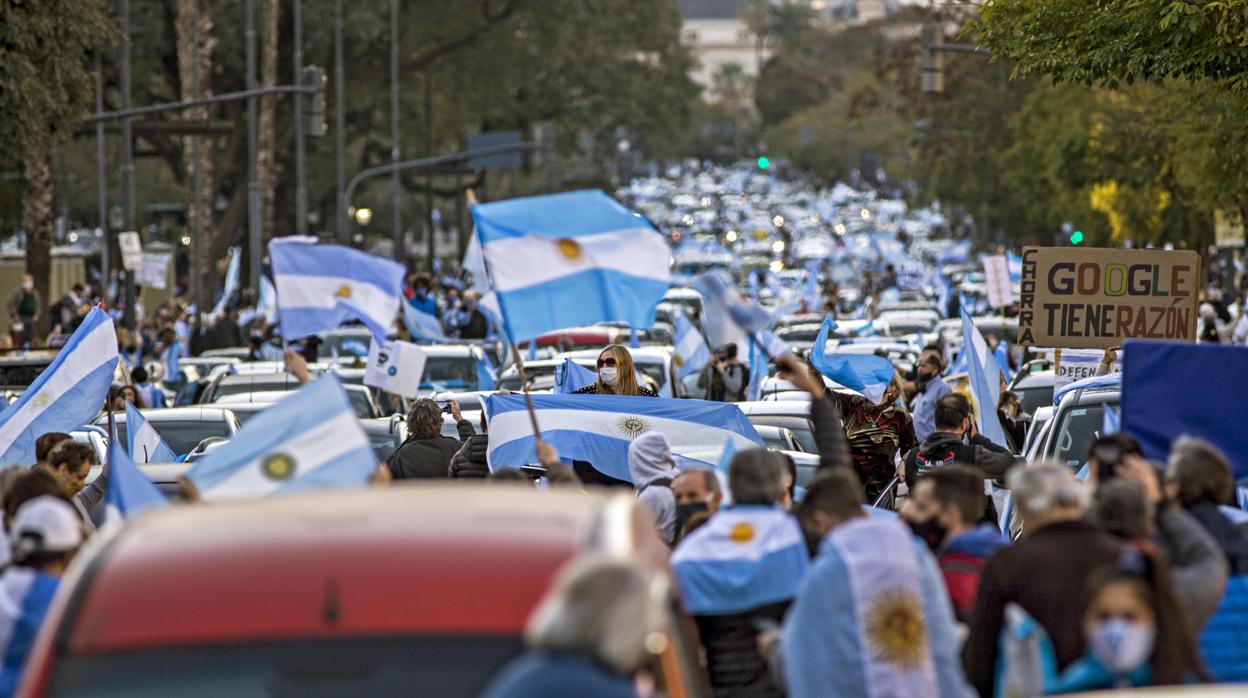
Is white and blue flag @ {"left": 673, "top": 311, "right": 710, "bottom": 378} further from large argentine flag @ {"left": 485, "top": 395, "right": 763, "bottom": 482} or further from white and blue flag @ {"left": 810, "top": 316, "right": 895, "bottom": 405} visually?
large argentine flag @ {"left": 485, "top": 395, "right": 763, "bottom": 482}

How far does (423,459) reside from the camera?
12891 millimetres

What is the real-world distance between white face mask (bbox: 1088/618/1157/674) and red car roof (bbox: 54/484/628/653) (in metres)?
1.29

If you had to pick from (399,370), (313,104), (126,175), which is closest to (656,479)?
(399,370)

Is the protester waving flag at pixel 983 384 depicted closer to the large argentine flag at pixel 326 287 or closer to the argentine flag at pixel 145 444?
the argentine flag at pixel 145 444

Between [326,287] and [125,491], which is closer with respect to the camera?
[125,491]

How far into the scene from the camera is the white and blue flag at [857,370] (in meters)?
16.8

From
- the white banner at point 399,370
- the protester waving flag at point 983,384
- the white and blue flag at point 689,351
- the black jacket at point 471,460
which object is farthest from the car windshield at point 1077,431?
the white and blue flag at point 689,351

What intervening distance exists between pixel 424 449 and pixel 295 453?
536 cm

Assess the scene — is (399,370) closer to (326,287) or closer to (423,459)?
(326,287)

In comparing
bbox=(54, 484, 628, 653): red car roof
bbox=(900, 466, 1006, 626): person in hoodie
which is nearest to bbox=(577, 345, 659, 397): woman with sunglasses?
bbox=(900, 466, 1006, 626): person in hoodie

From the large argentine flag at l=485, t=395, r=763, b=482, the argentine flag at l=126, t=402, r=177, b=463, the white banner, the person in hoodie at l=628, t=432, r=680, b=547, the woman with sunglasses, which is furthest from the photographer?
the white banner

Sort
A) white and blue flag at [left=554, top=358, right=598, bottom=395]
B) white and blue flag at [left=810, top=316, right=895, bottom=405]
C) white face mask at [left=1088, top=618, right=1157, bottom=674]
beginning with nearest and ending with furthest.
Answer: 1. white face mask at [left=1088, top=618, right=1157, bottom=674]
2. white and blue flag at [left=810, top=316, right=895, bottom=405]
3. white and blue flag at [left=554, top=358, right=598, bottom=395]

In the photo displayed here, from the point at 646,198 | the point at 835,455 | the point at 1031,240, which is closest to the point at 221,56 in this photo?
the point at 1031,240

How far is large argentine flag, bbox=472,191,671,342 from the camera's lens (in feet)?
35.2
